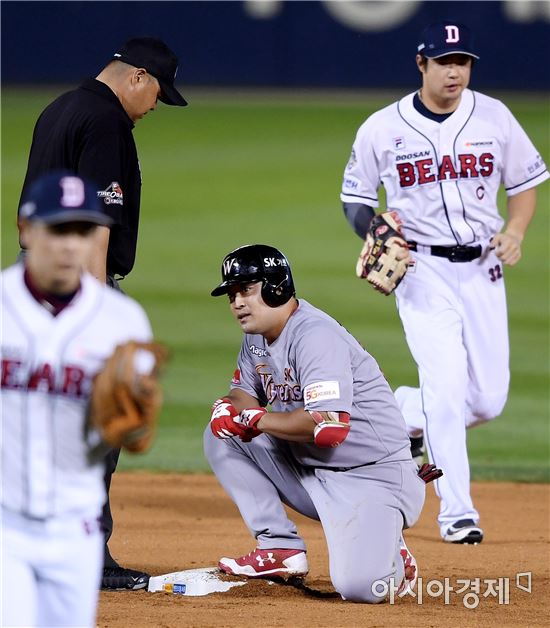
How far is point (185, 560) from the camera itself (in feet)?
20.4

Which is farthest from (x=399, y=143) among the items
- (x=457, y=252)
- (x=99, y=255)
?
(x=99, y=255)

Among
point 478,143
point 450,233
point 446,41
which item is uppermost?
point 446,41

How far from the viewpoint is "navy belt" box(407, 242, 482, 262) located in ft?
22.7

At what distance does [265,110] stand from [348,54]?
98.0 inches

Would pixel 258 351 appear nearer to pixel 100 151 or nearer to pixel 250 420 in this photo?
pixel 250 420

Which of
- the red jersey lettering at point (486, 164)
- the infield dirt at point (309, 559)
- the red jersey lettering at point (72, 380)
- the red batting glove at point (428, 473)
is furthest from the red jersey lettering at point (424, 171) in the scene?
the red jersey lettering at point (72, 380)

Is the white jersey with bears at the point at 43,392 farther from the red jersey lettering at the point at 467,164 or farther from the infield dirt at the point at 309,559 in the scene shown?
the red jersey lettering at the point at 467,164

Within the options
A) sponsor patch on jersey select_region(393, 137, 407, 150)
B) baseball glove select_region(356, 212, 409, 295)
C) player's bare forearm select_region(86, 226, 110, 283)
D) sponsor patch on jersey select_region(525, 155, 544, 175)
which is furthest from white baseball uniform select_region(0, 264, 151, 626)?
sponsor patch on jersey select_region(525, 155, 544, 175)

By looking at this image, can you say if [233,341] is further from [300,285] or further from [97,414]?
[97,414]

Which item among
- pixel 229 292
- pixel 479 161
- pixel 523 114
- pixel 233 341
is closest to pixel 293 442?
pixel 229 292

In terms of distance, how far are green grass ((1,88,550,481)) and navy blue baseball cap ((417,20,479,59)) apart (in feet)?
9.74

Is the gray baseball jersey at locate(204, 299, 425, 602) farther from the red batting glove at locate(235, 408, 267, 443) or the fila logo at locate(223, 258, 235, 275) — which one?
the fila logo at locate(223, 258, 235, 275)

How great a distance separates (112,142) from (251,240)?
1182cm

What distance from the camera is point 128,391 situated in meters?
3.40
